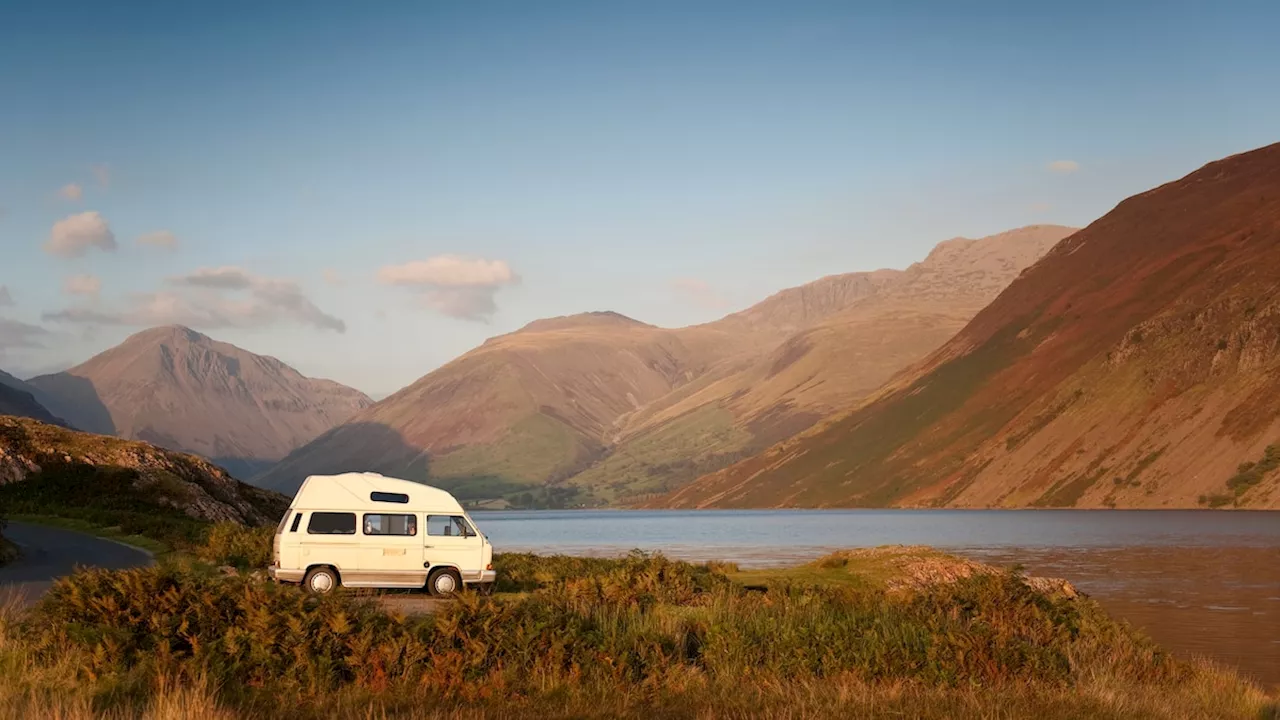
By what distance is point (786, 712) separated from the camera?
16516 millimetres

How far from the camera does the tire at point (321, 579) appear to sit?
29812 mm

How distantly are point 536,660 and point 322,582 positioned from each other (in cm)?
1208

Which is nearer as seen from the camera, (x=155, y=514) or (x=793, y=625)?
(x=793, y=625)

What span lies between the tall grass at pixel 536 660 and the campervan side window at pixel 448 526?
6758mm

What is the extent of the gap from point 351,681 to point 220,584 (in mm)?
4568

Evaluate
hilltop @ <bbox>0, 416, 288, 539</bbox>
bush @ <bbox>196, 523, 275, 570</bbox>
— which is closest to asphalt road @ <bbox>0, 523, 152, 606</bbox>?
bush @ <bbox>196, 523, 275, 570</bbox>

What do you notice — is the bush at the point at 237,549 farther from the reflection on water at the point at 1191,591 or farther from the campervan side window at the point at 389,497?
the reflection on water at the point at 1191,591

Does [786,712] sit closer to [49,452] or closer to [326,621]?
[326,621]

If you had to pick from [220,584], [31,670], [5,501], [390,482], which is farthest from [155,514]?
[31,670]

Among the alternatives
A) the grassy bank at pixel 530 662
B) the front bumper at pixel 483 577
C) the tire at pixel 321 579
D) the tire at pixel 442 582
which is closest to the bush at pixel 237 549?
the tire at pixel 321 579

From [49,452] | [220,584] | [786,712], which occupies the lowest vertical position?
[786,712]

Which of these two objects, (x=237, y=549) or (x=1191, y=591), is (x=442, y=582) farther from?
(x=1191, y=591)

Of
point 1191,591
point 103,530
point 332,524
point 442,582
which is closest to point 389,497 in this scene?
point 332,524

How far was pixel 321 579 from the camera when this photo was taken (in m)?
29.9
